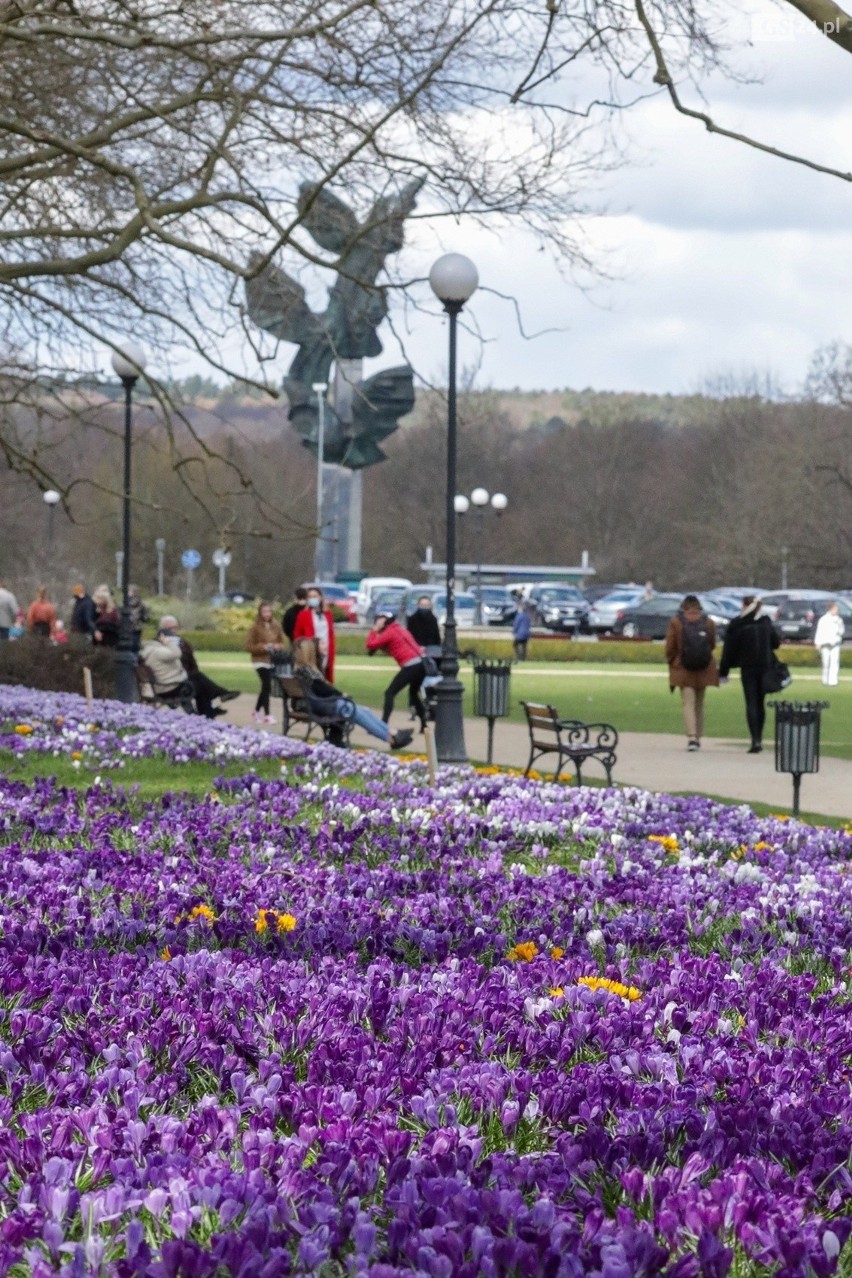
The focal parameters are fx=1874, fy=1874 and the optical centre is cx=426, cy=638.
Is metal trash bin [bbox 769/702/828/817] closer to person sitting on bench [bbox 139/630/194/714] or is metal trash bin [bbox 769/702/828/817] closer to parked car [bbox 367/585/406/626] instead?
person sitting on bench [bbox 139/630/194/714]

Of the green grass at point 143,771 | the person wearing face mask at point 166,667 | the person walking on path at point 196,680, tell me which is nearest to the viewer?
the green grass at point 143,771

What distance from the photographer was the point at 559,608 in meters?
62.4

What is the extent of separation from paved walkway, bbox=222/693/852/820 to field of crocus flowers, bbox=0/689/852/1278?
5.73m

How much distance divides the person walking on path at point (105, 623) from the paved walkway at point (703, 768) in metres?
5.15

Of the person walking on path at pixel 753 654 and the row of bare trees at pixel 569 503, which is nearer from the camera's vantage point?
the person walking on path at pixel 753 654

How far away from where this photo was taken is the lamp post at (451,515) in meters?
16.1

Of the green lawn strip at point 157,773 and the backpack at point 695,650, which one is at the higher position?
the backpack at point 695,650

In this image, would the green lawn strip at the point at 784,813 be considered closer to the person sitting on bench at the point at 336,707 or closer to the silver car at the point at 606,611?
the person sitting on bench at the point at 336,707

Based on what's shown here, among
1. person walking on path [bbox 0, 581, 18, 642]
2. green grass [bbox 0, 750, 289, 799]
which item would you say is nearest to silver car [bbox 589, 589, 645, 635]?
person walking on path [bbox 0, 581, 18, 642]

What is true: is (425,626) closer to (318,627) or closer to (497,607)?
(318,627)

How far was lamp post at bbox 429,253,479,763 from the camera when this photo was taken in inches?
634

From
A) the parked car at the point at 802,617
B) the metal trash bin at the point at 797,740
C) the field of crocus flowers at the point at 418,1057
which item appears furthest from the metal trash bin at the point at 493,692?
the parked car at the point at 802,617

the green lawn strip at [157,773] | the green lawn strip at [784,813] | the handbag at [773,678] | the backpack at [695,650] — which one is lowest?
the green lawn strip at [784,813]

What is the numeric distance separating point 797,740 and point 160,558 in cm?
6661
